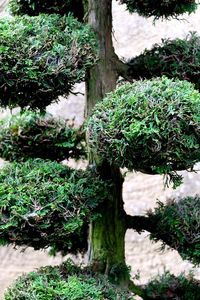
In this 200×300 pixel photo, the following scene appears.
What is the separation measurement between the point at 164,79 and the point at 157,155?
0.17 meters

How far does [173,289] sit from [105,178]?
43cm

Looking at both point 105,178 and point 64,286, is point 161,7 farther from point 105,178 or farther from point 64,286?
point 64,286

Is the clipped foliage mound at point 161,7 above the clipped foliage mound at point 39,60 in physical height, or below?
above

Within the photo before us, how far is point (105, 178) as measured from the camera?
1.46 meters

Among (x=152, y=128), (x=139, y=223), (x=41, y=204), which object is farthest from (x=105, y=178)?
(x=152, y=128)

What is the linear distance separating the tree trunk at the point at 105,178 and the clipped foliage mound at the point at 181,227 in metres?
0.10

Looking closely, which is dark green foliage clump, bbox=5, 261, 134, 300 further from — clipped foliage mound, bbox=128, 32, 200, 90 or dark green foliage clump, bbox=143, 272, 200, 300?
clipped foliage mound, bbox=128, 32, 200, 90

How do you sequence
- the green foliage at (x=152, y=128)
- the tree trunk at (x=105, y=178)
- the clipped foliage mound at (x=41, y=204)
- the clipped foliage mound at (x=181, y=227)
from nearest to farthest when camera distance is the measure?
the green foliage at (x=152, y=128) → the clipped foliage mound at (x=41, y=204) → the clipped foliage mound at (x=181, y=227) → the tree trunk at (x=105, y=178)

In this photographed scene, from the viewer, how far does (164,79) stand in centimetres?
117

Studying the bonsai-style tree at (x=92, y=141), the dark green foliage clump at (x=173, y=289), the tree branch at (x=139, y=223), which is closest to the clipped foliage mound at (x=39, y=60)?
the bonsai-style tree at (x=92, y=141)

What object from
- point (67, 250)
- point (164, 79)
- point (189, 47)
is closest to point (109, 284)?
point (67, 250)

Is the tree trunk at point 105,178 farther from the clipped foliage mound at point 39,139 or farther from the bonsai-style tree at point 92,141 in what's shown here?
the clipped foliage mound at point 39,139

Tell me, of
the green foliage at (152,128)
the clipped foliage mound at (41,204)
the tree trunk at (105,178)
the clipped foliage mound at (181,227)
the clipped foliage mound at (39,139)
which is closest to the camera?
the green foliage at (152,128)

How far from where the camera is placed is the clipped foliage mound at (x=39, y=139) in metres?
1.61
